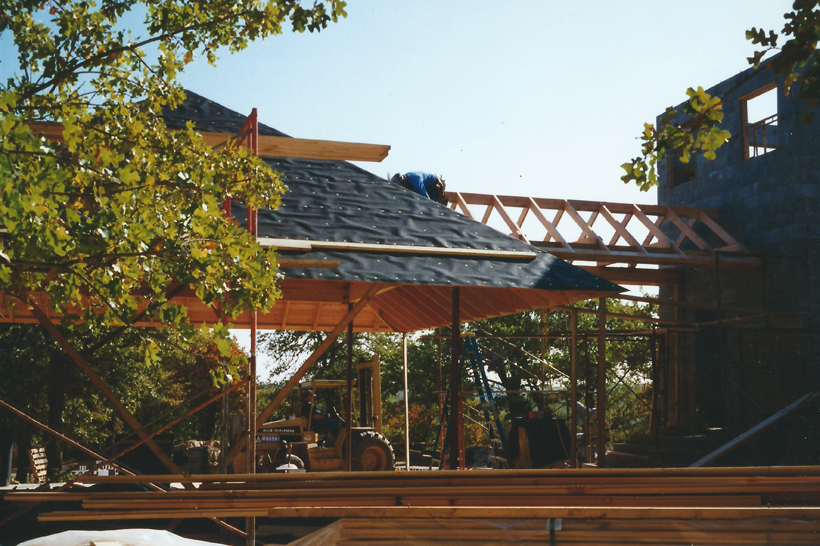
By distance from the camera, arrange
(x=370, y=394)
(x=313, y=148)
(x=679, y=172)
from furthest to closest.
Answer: (x=679, y=172) → (x=370, y=394) → (x=313, y=148)

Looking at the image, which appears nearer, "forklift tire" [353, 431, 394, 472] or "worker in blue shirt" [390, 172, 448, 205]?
"worker in blue shirt" [390, 172, 448, 205]

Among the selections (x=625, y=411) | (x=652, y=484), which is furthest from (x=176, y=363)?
(x=652, y=484)

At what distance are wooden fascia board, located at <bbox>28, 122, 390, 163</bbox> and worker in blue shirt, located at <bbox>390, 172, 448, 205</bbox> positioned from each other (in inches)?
105

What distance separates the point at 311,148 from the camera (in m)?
9.43

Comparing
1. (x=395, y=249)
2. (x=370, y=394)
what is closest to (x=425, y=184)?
(x=395, y=249)

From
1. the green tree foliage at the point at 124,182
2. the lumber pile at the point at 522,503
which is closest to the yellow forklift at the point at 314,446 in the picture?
the green tree foliage at the point at 124,182

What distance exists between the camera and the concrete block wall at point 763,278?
15.0 metres

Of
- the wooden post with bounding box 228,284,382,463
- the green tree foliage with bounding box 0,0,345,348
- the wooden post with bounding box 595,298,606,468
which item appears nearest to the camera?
the green tree foliage with bounding box 0,0,345,348

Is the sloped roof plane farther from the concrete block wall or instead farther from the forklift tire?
the concrete block wall

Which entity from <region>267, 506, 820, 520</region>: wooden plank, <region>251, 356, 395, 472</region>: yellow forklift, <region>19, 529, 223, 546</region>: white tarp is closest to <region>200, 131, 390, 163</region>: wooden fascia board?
<region>19, 529, 223, 546</region>: white tarp

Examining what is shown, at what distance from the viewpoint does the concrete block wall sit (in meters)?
15.0

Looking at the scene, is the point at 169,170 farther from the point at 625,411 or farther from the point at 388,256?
the point at 625,411

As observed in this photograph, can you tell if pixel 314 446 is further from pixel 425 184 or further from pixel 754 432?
pixel 754 432

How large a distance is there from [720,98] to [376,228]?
224 inches
